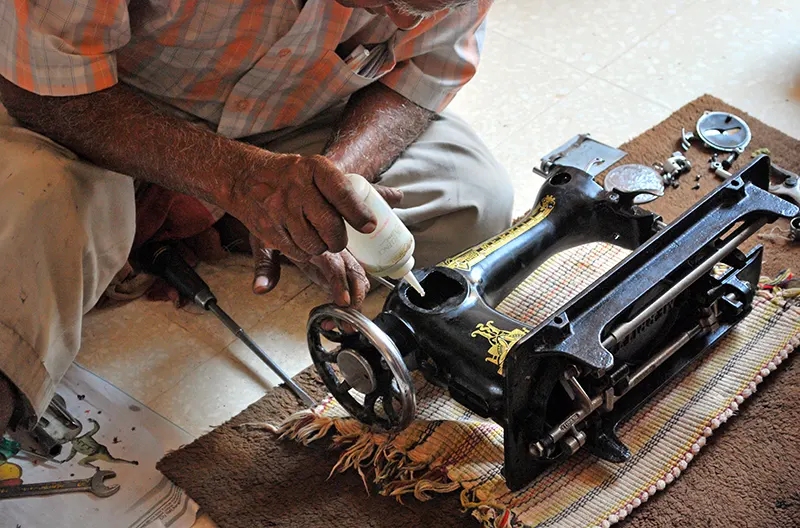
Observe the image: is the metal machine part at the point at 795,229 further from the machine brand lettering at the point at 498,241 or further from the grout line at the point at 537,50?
the grout line at the point at 537,50

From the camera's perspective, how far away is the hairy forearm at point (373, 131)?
60.2 inches

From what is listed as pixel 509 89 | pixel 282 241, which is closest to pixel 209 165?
pixel 282 241

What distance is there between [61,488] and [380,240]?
656 mm

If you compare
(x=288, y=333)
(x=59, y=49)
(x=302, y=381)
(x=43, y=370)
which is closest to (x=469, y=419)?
(x=302, y=381)

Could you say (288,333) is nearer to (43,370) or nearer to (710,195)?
(43,370)

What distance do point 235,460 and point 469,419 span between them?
1.18 feet

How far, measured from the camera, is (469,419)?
139cm

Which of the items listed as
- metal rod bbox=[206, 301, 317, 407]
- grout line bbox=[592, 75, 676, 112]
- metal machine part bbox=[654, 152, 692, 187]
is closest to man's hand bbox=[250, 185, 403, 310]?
metal rod bbox=[206, 301, 317, 407]

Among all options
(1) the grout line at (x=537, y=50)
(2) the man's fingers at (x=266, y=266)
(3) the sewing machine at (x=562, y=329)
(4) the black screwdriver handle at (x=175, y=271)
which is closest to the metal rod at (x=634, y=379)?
(3) the sewing machine at (x=562, y=329)

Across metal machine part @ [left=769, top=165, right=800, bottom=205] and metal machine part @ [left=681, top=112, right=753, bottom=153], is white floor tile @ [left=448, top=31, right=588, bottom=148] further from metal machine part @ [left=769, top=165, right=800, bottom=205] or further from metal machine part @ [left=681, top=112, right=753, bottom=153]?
metal machine part @ [left=769, top=165, right=800, bottom=205]

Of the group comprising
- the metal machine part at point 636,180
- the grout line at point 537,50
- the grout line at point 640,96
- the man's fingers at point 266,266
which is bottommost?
the grout line at point 537,50

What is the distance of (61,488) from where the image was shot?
4.56 ft

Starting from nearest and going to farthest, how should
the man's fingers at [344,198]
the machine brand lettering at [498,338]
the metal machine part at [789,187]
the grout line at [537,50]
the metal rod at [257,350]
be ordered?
the man's fingers at [344,198] < the machine brand lettering at [498,338] < the metal rod at [257,350] < the metal machine part at [789,187] < the grout line at [537,50]

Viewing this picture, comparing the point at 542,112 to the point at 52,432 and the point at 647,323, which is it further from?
the point at 52,432
